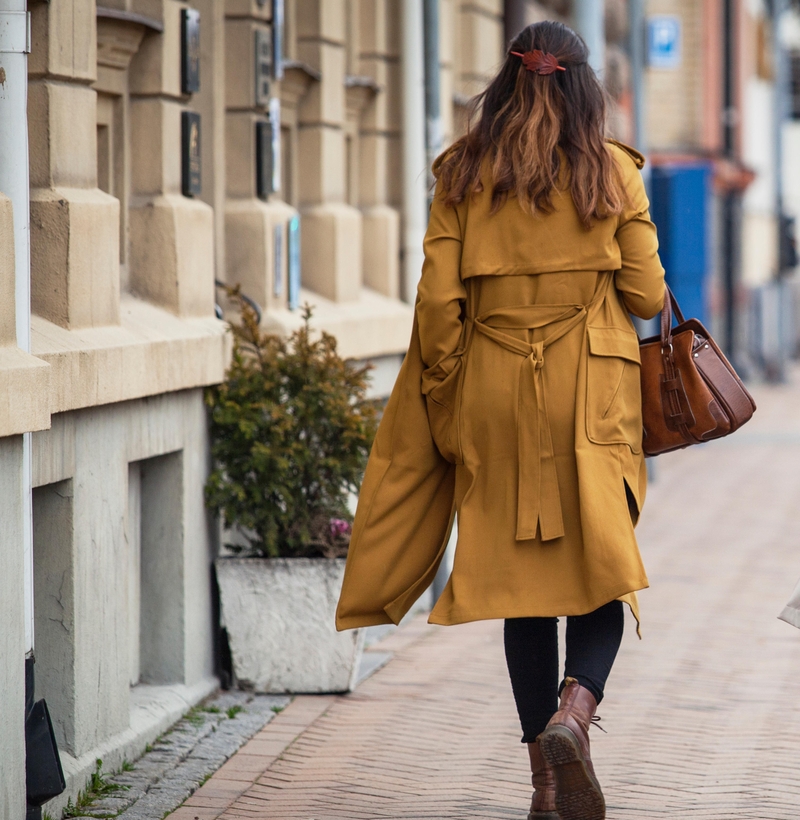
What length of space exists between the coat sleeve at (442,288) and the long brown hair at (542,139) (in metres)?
0.06

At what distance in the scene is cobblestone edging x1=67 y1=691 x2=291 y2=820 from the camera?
4.78 m

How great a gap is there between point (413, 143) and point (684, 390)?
479cm

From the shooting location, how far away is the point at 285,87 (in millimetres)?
7762

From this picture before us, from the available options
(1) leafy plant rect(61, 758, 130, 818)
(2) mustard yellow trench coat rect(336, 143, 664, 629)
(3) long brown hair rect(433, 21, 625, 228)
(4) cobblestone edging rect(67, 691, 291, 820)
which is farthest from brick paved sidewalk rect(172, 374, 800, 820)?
(3) long brown hair rect(433, 21, 625, 228)

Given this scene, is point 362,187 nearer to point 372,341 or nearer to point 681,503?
point 372,341

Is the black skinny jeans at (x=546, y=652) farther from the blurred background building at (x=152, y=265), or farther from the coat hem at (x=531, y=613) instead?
the blurred background building at (x=152, y=265)

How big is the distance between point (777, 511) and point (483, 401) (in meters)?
8.24

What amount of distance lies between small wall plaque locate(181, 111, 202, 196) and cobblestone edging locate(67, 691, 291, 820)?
1.90 meters

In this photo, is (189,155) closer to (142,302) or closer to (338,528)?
(142,302)

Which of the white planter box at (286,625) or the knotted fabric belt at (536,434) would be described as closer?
the knotted fabric belt at (536,434)

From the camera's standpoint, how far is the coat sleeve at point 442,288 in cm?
432

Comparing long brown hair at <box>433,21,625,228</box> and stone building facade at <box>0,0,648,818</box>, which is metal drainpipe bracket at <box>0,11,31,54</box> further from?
long brown hair at <box>433,21,625,228</box>

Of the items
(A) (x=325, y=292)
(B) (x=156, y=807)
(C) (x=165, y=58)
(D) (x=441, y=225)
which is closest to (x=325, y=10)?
(A) (x=325, y=292)

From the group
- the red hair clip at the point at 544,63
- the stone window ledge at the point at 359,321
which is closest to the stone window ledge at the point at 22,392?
the red hair clip at the point at 544,63
